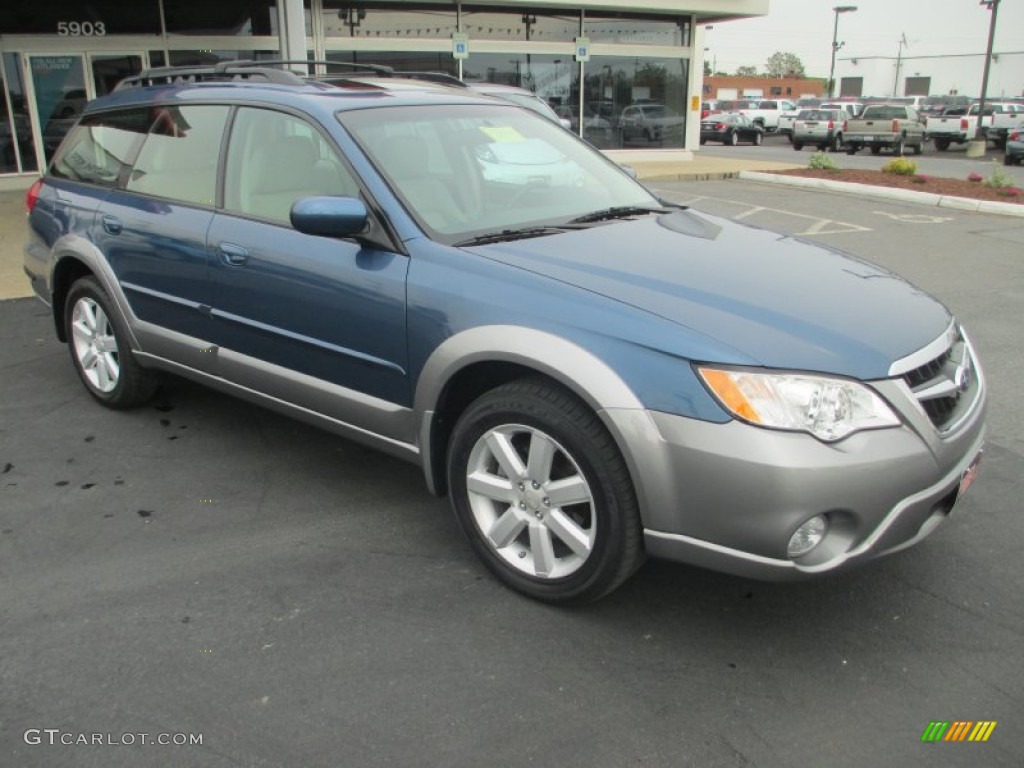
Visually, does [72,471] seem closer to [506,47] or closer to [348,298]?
[348,298]

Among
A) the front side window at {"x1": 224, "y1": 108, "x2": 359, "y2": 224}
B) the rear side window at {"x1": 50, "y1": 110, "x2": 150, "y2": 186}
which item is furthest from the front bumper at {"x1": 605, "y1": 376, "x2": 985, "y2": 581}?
the rear side window at {"x1": 50, "y1": 110, "x2": 150, "y2": 186}

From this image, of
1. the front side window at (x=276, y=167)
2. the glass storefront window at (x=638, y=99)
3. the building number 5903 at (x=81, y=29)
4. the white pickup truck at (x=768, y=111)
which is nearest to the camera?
the front side window at (x=276, y=167)


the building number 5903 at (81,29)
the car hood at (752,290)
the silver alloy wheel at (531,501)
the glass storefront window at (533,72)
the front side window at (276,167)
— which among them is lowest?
the silver alloy wheel at (531,501)

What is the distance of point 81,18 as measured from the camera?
15.6 m

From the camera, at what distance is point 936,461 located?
107 inches

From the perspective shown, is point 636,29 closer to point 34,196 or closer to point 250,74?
point 34,196

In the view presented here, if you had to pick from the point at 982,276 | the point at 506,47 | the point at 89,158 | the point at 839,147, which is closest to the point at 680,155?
the point at 506,47

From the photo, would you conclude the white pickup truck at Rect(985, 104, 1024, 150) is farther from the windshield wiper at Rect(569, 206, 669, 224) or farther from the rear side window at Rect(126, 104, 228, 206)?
the rear side window at Rect(126, 104, 228, 206)

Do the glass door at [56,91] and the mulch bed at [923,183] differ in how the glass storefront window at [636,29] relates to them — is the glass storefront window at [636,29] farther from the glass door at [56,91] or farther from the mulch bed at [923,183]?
the glass door at [56,91]

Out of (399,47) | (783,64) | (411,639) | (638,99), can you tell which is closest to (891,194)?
(638,99)

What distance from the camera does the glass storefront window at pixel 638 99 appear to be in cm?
2102

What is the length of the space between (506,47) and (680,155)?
5.41m

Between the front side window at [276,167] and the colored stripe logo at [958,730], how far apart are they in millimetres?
2700

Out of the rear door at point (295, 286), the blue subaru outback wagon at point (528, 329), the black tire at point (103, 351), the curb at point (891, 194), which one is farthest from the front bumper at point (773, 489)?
the curb at point (891, 194)
